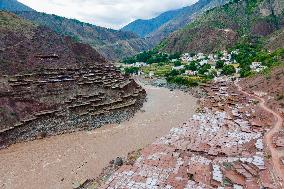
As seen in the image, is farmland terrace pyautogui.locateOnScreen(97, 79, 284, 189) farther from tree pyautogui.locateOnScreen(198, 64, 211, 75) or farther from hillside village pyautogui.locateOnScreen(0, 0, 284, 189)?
tree pyautogui.locateOnScreen(198, 64, 211, 75)

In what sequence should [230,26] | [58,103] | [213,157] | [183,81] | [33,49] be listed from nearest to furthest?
[213,157], [58,103], [33,49], [183,81], [230,26]

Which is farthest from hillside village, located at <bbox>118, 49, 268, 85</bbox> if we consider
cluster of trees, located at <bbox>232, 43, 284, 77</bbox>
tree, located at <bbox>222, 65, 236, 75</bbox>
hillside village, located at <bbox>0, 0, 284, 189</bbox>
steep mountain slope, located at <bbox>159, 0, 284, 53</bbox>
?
steep mountain slope, located at <bbox>159, 0, 284, 53</bbox>

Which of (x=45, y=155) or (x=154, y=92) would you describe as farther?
(x=154, y=92)

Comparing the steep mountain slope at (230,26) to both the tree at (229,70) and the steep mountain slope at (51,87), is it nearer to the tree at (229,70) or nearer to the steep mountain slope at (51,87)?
the tree at (229,70)

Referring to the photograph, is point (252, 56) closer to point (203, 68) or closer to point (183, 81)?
point (203, 68)

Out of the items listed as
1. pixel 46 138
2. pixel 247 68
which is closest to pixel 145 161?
pixel 46 138

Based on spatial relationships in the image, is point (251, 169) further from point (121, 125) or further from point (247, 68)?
point (247, 68)

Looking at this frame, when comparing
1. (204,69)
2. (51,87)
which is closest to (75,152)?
(51,87)
